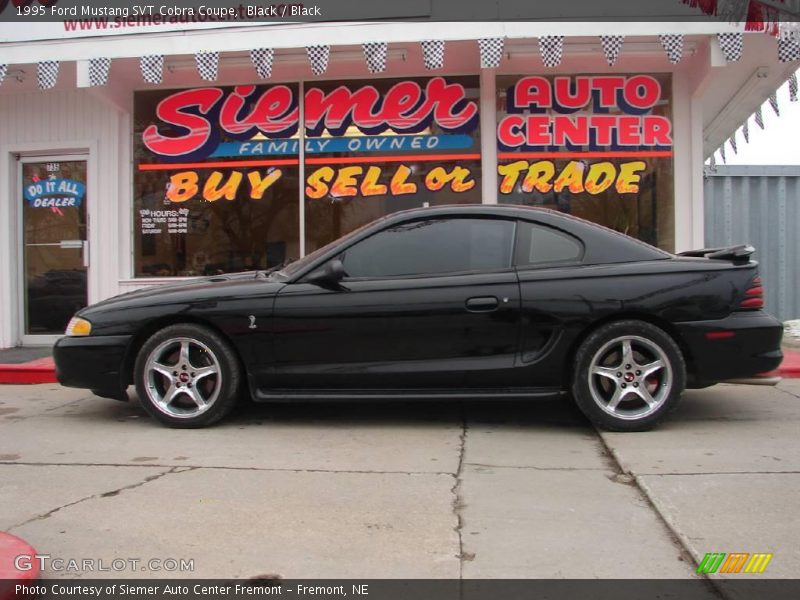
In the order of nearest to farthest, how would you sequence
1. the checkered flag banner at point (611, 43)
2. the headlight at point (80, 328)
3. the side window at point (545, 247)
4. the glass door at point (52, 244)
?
the side window at point (545, 247) < the headlight at point (80, 328) < the checkered flag banner at point (611, 43) < the glass door at point (52, 244)

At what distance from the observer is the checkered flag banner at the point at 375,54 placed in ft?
24.3

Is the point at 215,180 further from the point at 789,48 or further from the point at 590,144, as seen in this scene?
the point at 789,48

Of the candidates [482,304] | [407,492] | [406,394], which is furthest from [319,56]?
[407,492]

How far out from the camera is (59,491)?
3.65 m

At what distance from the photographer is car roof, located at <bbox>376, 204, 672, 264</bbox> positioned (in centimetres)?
476

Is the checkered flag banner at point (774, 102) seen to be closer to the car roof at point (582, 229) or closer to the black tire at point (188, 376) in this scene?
the car roof at point (582, 229)

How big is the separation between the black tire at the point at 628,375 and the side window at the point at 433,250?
85 cm

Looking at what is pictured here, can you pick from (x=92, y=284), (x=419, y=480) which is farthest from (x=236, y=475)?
(x=92, y=284)

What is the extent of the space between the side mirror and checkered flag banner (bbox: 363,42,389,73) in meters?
3.44

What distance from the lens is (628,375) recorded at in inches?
181

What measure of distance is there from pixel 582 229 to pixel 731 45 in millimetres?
3873

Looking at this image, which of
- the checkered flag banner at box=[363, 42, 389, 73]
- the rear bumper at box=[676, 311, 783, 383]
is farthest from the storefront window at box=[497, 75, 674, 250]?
the rear bumper at box=[676, 311, 783, 383]

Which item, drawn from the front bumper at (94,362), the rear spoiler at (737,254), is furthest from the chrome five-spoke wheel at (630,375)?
Result: the front bumper at (94,362)

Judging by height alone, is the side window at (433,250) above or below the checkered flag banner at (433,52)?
below
